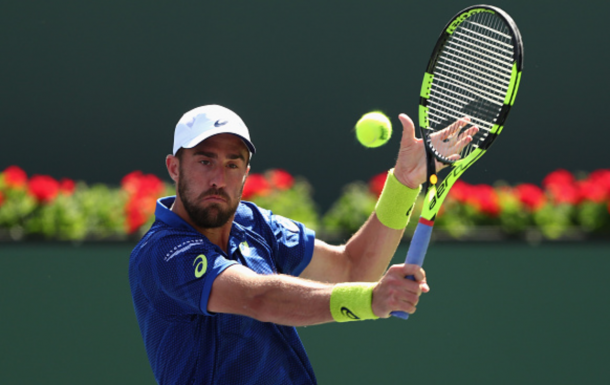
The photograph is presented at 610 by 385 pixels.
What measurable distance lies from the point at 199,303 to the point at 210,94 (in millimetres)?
5161

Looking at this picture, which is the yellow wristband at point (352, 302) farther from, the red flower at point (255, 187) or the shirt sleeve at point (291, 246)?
the red flower at point (255, 187)

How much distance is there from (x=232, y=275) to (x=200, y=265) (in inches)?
4.7

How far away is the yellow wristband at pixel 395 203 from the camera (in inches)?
126

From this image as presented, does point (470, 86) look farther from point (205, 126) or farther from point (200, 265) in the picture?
point (200, 265)

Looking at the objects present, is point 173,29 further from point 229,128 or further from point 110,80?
point 229,128

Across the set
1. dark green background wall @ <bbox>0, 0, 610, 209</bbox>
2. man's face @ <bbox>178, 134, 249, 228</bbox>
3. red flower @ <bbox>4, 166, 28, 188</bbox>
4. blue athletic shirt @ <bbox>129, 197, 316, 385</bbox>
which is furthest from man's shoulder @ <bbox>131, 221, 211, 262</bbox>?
dark green background wall @ <bbox>0, 0, 610, 209</bbox>

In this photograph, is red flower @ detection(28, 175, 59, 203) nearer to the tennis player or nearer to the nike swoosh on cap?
the tennis player

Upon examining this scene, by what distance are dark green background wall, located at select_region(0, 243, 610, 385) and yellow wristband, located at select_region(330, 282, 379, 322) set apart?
263cm

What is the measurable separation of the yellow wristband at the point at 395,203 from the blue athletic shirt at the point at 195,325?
22.3 inches

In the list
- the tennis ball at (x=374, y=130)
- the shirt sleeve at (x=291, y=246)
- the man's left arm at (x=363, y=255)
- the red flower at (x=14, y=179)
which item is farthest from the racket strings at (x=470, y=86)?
the red flower at (x=14, y=179)

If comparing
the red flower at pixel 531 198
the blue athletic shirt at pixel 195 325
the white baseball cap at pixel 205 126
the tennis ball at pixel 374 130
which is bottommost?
the blue athletic shirt at pixel 195 325

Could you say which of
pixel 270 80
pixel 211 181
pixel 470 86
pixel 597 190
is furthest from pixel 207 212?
pixel 270 80

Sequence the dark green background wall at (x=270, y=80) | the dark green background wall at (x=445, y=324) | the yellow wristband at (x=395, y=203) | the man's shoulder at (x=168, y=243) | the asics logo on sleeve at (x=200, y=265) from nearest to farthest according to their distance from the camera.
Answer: the asics logo on sleeve at (x=200, y=265) < the man's shoulder at (x=168, y=243) < the yellow wristband at (x=395, y=203) < the dark green background wall at (x=445, y=324) < the dark green background wall at (x=270, y=80)

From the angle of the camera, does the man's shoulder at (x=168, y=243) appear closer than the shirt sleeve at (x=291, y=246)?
Yes
